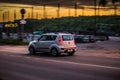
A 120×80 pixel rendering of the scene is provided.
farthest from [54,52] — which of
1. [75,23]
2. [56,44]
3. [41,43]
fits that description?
[75,23]

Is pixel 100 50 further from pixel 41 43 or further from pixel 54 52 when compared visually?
pixel 54 52

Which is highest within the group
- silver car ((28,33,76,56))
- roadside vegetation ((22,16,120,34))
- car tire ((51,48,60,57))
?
roadside vegetation ((22,16,120,34))

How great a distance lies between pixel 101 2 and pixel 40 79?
5051 millimetres

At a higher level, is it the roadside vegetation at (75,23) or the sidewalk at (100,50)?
the roadside vegetation at (75,23)

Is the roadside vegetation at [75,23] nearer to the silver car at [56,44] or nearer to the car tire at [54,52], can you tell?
the silver car at [56,44]

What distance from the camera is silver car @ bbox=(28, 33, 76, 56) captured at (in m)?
23.4

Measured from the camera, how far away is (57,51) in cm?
2323

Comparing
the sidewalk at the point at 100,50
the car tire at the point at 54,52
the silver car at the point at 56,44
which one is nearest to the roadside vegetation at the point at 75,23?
the sidewalk at the point at 100,50

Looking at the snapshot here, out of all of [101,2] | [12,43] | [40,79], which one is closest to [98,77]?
[40,79]

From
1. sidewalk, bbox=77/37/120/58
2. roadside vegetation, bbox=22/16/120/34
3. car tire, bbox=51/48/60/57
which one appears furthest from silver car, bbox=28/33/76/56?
roadside vegetation, bbox=22/16/120/34

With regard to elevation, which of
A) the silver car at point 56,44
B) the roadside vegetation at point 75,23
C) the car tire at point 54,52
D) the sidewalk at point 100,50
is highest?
the roadside vegetation at point 75,23

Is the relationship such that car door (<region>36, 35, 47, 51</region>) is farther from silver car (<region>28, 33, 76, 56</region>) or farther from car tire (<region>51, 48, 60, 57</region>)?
car tire (<region>51, 48, 60, 57</region>)

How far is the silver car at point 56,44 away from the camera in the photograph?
23.4m

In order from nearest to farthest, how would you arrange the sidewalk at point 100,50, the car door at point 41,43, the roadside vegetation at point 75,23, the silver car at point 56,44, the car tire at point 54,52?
the car tire at point 54,52 < the silver car at point 56,44 < the car door at point 41,43 < the sidewalk at point 100,50 < the roadside vegetation at point 75,23
